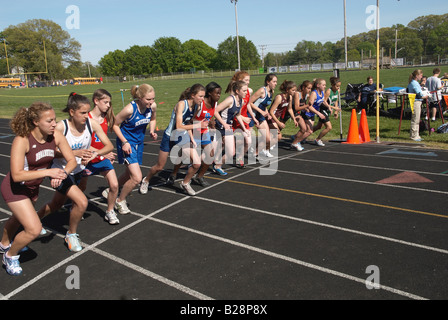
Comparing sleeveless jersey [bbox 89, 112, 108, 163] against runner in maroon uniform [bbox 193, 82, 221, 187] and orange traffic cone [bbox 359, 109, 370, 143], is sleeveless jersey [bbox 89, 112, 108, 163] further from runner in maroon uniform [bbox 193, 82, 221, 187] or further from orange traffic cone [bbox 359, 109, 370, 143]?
orange traffic cone [bbox 359, 109, 370, 143]

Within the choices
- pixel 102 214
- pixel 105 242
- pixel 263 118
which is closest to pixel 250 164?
pixel 263 118

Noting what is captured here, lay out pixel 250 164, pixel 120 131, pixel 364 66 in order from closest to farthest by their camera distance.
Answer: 1. pixel 120 131
2. pixel 250 164
3. pixel 364 66

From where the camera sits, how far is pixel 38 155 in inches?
150

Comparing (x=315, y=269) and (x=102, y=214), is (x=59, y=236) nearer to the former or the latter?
(x=102, y=214)

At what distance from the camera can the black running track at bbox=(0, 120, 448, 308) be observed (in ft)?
11.5

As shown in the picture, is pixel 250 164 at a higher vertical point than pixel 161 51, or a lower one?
lower

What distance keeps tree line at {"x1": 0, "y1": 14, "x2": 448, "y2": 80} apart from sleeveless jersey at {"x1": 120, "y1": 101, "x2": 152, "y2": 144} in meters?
91.8

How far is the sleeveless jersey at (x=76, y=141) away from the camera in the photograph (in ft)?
14.8

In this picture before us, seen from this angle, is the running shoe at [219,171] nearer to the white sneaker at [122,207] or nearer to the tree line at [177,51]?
the white sneaker at [122,207]

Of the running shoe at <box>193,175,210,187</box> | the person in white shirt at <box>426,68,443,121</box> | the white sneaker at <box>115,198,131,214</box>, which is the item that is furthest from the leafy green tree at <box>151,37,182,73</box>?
the white sneaker at <box>115,198,131,214</box>

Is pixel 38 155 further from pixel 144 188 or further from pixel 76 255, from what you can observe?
pixel 144 188

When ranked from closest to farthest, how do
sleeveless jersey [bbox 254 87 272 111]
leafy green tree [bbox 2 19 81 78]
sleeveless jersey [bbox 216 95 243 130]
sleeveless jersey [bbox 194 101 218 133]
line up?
sleeveless jersey [bbox 194 101 218 133]
sleeveless jersey [bbox 216 95 243 130]
sleeveless jersey [bbox 254 87 272 111]
leafy green tree [bbox 2 19 81 78]
